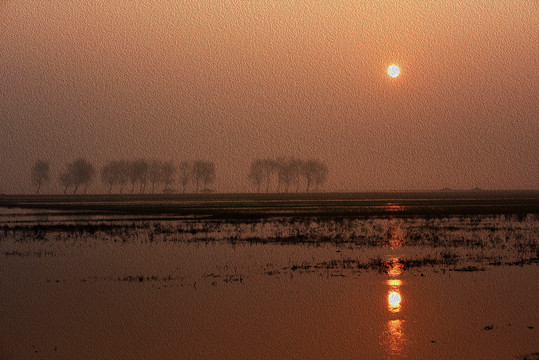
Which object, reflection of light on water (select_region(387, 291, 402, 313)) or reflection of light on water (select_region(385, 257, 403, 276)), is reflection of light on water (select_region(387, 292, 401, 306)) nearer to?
reflection of light on water (select_region(387, 291, 402, 313))

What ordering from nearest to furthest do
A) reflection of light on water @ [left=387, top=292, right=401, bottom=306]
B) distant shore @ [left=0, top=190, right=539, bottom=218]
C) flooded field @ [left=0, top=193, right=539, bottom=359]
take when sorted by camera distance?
1. flooded field @ [left=0, top=193, right=539, bottom=359]
2. reflection of light on water @ [left=387, top=292, right=401, bottom=306]
3. distant shore @ [left=0, top=190, right=539, bottom=218]

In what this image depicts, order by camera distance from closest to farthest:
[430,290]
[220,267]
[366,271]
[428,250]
→ [430,290], [366,271], [220,267], [428,250]

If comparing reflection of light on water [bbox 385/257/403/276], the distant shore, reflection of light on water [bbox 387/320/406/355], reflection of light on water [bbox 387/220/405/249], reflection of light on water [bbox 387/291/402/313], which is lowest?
reflection of light on water [bbox 387/320/406/355]

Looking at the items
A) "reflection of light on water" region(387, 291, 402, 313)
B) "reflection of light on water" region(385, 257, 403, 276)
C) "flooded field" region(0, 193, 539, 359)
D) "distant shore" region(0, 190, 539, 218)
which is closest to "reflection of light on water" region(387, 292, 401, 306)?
"reflection of light on water" region(387, 291, 402, 313)

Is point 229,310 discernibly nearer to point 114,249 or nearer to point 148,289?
point 148,289

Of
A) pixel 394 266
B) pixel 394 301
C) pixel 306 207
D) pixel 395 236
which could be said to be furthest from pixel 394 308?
pixel 306 207

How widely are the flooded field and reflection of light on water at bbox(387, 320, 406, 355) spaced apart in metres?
0.04

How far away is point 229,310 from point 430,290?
6389 mm

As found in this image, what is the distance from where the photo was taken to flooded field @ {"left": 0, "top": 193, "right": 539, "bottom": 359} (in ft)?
43.5

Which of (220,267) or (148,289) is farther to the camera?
(220,267)

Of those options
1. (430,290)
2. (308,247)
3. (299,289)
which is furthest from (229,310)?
(308,247)

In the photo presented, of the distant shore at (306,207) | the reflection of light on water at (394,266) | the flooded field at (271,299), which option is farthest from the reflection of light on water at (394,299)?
the distant shore at (306,207)

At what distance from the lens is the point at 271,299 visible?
1803 centimetres

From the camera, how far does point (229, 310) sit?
1673 cm
